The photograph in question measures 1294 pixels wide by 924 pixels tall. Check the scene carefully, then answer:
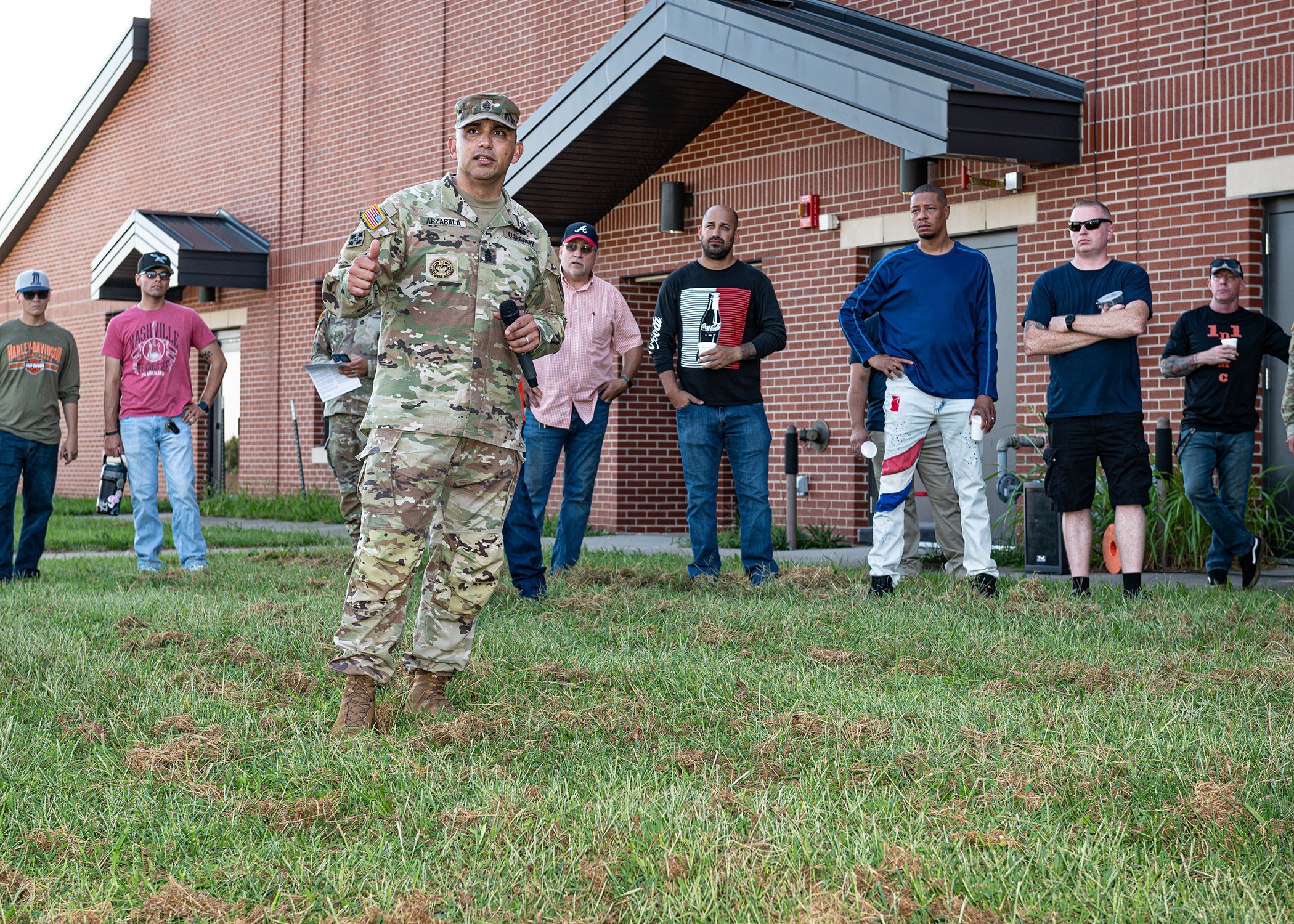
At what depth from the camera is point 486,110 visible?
4.48 meters

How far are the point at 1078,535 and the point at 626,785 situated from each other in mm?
4588

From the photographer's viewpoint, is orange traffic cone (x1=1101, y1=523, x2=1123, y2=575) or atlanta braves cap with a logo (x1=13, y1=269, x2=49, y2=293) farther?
atlanta braves cap with a logo (x1=13, y1=269, x2=49, y2=293)

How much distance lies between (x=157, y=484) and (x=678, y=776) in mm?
6675

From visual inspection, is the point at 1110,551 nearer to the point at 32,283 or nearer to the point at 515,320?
the point at 515,320

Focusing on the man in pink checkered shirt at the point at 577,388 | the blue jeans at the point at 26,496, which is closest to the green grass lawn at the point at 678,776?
the man in pink checkered shirt at the point at 577,388

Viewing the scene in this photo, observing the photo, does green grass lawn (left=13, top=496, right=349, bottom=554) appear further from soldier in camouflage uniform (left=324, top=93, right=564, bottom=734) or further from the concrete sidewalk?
soldier in camouflage uniform (left=324, top=93, right=564, bottom=734)

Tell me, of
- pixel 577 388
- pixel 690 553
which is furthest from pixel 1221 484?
pixel 690 553

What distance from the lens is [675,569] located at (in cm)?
914

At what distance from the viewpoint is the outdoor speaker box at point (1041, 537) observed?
8875mm

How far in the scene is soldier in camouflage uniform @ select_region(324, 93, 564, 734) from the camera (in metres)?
4.34

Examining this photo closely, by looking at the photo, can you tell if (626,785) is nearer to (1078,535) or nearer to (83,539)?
(1078,535)

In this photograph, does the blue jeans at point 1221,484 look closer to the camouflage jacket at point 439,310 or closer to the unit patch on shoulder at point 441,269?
the camouflage jacket at point 439,310

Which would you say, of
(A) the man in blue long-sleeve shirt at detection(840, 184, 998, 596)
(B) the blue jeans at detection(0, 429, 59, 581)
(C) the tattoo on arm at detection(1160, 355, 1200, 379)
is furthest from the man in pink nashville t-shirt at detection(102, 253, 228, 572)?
(C) the tattoo on arm at detection(1160, 355, 1200, 379)

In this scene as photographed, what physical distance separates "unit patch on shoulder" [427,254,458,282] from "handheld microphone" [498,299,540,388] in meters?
0.20
